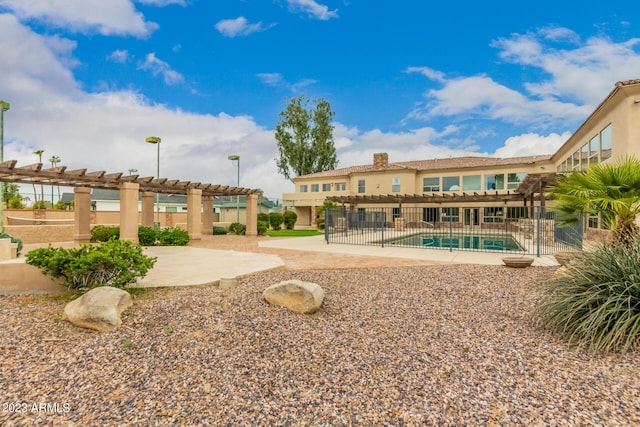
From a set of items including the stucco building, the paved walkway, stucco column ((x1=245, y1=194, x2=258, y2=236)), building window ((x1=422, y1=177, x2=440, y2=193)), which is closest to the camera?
the paved walkway

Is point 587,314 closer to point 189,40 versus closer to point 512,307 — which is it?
point 512,307

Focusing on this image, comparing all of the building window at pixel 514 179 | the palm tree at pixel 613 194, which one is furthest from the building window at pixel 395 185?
the palm tree at pixel 613 194

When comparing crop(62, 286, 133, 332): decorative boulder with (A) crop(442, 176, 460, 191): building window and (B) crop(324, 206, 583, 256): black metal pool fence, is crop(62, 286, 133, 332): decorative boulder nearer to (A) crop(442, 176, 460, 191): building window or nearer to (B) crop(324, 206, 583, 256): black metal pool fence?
(B) crop(324, 206, 583, 256): black metal pool fence

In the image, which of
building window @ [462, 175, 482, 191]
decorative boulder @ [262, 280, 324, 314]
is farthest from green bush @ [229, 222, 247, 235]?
building window @ [462, 175, 482, 191]

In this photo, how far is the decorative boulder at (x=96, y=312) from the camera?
478 centimetres

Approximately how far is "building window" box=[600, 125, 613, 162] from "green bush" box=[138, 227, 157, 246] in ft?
67.4

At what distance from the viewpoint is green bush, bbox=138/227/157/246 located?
51.9 ft

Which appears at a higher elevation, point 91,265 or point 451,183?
point 451,183

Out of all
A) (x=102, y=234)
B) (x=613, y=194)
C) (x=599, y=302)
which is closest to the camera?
(x=599, y=302)

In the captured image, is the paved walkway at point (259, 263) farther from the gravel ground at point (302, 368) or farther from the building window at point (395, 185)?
the building window at point (395, 185)

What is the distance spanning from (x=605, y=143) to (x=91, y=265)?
1970 centimetres

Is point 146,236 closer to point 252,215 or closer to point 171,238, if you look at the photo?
point 171,238

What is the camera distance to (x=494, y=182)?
31188 millimetres

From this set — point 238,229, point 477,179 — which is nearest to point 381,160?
point 477,179
